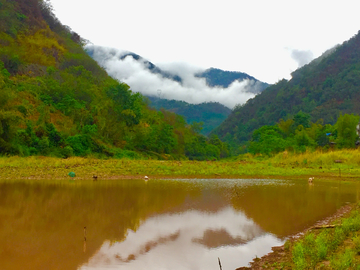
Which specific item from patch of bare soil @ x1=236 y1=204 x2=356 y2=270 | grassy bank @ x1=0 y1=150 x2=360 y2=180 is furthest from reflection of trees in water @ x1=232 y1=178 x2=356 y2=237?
grassy bank @ x1=0 y1=150 x2=360 y2=180

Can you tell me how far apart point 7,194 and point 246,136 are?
11490cm

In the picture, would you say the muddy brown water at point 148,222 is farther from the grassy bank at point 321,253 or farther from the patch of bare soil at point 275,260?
the grassy bank at point 321,253

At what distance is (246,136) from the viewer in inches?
4870

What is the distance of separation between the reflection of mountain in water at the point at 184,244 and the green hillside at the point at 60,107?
21.9m

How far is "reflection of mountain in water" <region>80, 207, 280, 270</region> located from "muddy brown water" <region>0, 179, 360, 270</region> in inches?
0.9

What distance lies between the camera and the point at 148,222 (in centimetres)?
1048

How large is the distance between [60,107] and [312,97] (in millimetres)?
102395

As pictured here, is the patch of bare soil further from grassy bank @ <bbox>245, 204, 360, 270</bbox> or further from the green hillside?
the green hillside

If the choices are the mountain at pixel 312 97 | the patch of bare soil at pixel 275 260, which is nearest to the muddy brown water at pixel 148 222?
the patch of bare soil at pixel 275 260

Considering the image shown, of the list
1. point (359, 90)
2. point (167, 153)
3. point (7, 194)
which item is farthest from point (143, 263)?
point (359, 90)

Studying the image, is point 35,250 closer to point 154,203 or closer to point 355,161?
point 154,203

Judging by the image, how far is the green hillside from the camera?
102 ft

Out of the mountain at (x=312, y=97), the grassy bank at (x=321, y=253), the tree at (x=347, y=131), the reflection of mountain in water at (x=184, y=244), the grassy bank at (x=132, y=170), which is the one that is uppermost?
the mountain at (x=312, y=97)

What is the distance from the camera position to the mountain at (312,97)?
103m
